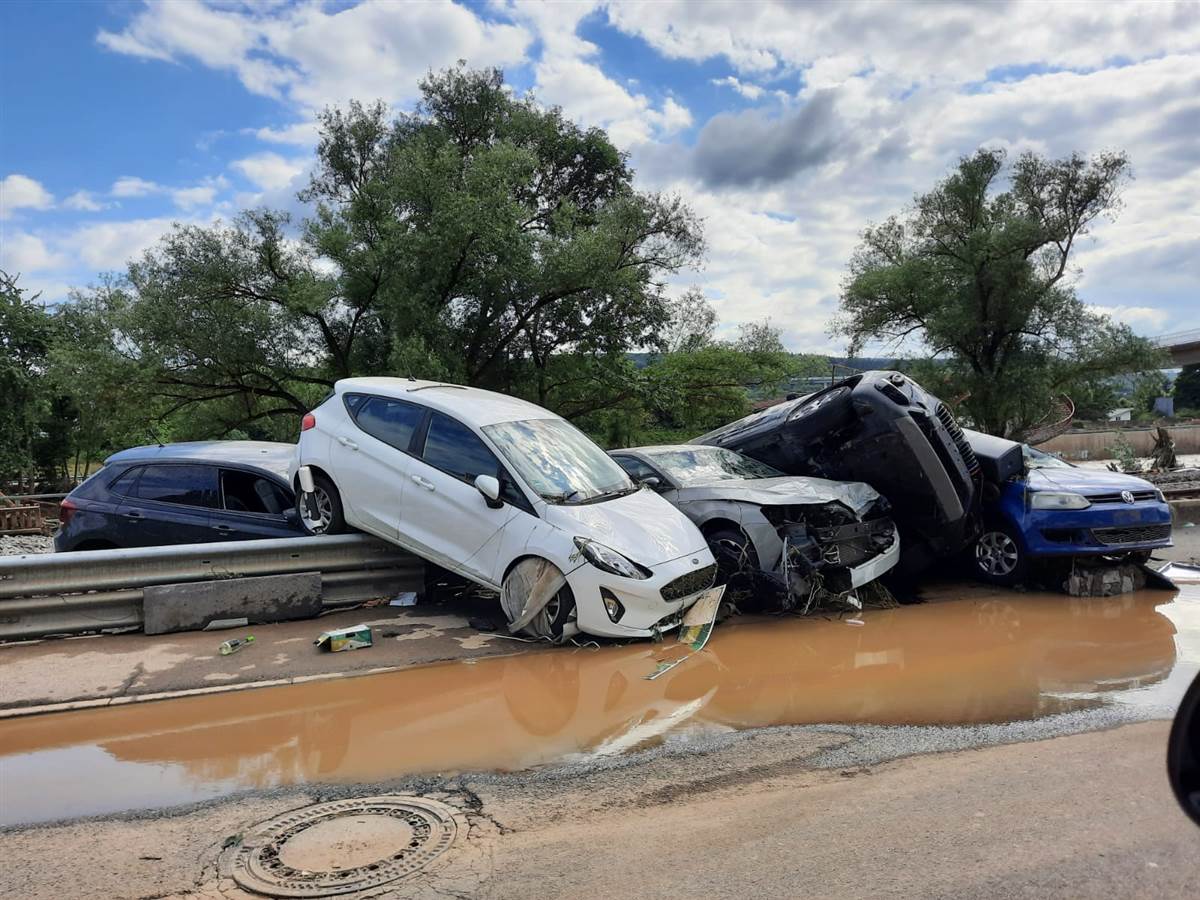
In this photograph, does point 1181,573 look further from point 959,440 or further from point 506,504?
point 506,504

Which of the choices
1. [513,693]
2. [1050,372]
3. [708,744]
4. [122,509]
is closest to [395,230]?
[122,509]

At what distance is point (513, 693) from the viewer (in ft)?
18.3

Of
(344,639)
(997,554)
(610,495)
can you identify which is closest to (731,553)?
(610,495)

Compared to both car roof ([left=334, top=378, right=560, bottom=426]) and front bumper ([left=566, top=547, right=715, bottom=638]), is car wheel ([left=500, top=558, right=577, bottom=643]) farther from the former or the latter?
car roof ([left=334, top=378, right=560, bottom=426])

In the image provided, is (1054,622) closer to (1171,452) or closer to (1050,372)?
(1171,452)

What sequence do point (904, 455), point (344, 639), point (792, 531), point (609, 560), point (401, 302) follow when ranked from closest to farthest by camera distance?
point (609, 560) < point (344, 639) < point (792, 531) < point (904, 455) < point (401, 302)

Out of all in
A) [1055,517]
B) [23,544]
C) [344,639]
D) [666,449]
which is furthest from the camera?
[23,544]

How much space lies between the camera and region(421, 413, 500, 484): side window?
7.13 meters

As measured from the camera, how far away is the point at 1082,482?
8.83 meters

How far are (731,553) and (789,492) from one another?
2.69 feet

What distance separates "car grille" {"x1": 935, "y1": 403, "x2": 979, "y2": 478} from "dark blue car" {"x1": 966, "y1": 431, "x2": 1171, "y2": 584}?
1.87 ft

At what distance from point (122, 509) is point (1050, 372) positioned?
30394 mm

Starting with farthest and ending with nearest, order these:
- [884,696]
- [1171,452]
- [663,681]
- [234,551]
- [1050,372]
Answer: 1. [1050,372]
2. [1171,452]
3. [234,551]
4. [663,681]
5. [884,696]

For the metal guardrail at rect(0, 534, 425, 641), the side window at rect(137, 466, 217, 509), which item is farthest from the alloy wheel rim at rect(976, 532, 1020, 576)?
the side window at rect(137, 466, 217, 509)
